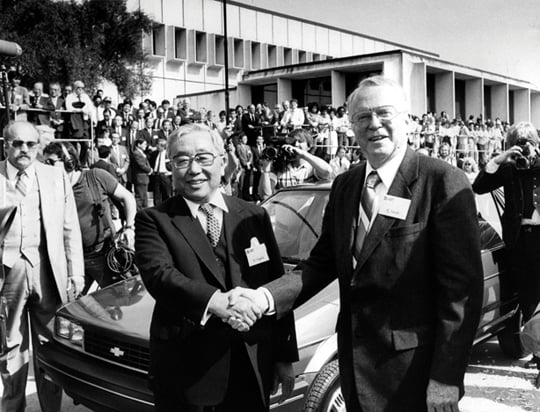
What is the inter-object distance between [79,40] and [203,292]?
104 feet

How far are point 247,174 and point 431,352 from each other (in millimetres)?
12733

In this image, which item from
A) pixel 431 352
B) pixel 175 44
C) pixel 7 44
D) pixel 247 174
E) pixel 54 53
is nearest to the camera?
pixel 431 352

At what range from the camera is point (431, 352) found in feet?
7.45

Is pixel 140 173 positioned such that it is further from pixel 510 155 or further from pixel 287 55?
pixel 287 55

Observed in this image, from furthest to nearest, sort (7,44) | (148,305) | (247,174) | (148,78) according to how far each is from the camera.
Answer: (148,78)
(247,174)
(148,305)
(7,44)

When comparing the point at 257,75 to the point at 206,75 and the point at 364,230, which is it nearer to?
the point at 206,75

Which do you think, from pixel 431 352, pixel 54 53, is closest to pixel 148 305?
pixel 431 352

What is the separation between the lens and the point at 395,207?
2.28m

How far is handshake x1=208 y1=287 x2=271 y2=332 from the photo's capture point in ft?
8.04

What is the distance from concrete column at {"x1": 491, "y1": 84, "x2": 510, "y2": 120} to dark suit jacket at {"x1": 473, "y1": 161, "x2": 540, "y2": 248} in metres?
42.1

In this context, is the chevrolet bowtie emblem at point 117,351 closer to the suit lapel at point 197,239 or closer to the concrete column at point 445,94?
the suit lapel at point 197,239

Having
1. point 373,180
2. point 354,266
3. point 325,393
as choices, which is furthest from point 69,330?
point 373,180

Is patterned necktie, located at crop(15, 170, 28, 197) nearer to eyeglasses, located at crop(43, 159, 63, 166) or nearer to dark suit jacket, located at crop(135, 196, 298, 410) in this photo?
dark suit jacket, located at crop(135, 196, 298, 410)

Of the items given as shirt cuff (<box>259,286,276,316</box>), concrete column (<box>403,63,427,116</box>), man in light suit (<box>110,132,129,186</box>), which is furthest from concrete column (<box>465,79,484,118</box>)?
shirt cuff (<box>259,286,276,316</box>)
